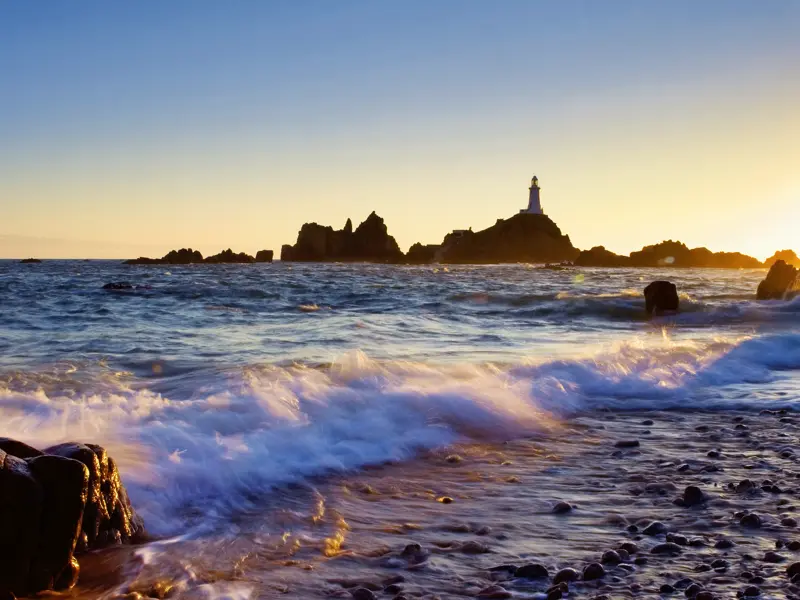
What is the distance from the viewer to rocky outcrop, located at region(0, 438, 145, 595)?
3223 millimetres

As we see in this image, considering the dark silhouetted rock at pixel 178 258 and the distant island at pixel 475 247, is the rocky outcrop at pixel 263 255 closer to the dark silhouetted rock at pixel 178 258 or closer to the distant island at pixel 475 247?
the distant island at pixel 475 247

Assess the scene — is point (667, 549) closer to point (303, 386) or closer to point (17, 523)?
point (17, 523)

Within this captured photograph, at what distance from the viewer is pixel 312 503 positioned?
189 inches

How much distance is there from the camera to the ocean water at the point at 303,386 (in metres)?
5.30

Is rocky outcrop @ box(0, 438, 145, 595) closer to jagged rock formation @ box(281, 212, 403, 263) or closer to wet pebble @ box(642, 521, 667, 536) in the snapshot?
wet pebble @ box(642, 521, 667, 536)

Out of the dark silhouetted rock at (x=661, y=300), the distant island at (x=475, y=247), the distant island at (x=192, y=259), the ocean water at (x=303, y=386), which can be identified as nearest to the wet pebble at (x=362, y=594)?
the ocean water at (x=303, y=386)

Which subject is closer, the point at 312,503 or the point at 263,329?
the point at 312,503

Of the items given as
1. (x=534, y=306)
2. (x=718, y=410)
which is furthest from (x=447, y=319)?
(x=718, y=410)

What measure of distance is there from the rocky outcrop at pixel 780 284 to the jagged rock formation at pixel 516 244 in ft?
327

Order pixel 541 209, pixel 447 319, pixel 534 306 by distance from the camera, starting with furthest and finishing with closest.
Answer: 1. pixel 541 209
2. pixel 534 306
3. pixel 447 319

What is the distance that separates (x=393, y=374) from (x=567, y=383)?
2.36m

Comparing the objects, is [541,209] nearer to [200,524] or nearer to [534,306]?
[534,306]

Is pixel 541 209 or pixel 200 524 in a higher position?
pixel 541 209

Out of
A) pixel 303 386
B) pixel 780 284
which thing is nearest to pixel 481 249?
pixel 780 284
